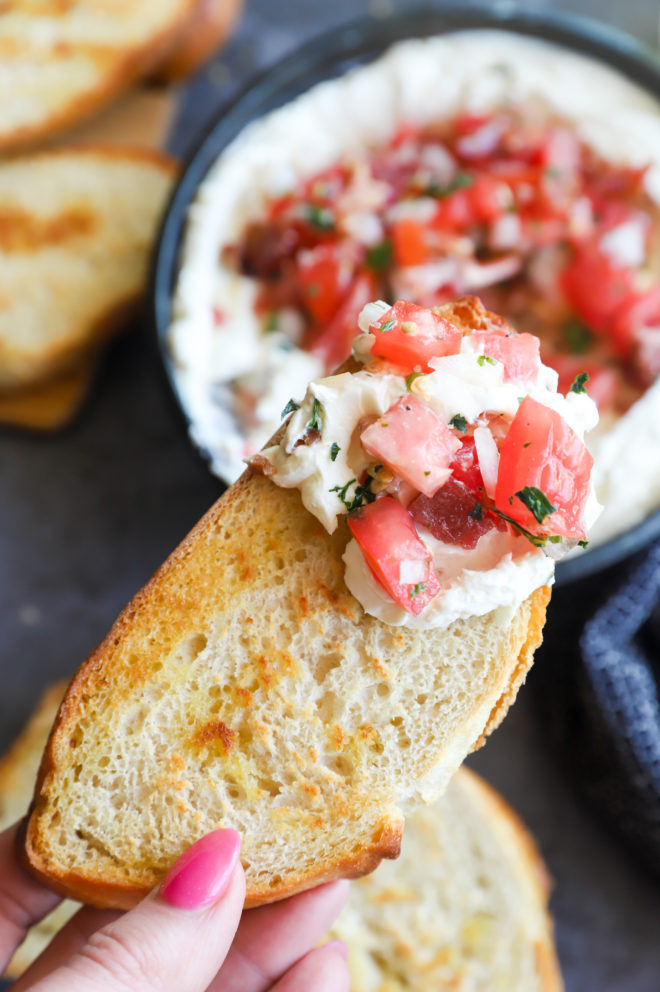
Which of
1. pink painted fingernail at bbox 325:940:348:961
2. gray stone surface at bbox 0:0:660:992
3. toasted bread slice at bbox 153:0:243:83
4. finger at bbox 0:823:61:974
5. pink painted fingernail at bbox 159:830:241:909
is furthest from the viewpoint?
toasted bread slice at bbox 153:0:243:83

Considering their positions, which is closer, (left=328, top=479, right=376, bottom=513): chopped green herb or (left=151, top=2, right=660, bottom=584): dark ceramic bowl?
(left=328, top=479, right=376, bottom=513): chopped green herb

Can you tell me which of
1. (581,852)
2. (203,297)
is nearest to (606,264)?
(203,297)

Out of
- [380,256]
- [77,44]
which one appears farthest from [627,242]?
[77,44]

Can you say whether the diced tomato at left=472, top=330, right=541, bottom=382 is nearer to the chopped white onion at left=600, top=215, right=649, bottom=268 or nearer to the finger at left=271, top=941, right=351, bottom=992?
the chopped white onion at left=600, top=215, right=649, bottom=268

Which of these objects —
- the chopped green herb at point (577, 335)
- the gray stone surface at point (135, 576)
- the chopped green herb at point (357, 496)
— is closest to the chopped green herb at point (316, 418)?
Answer: the chopped green herb at point (357, 496)

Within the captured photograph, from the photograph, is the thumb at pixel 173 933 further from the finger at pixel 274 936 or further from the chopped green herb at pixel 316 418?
the chopped green herb at pixel 316 418

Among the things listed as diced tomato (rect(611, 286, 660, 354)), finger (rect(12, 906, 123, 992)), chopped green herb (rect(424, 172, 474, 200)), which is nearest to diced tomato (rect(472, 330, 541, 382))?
diced tomato (rect(611, 286, 660, 354))

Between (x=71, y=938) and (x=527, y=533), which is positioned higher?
(x=527, y=533)

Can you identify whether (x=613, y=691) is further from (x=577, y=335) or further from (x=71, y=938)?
Result: (x=71, y=938)
